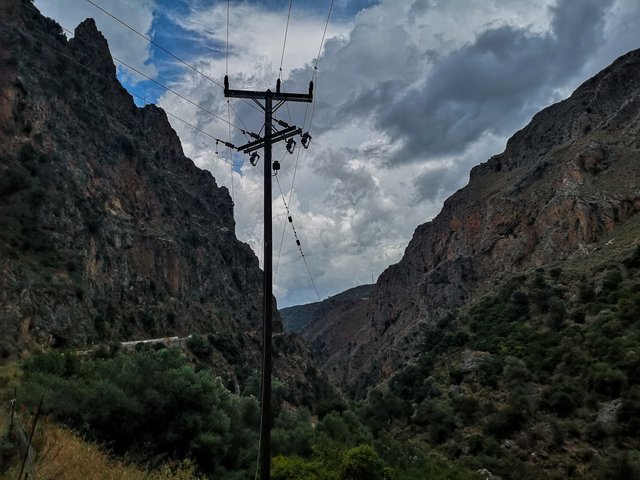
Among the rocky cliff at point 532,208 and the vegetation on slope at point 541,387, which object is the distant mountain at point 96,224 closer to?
the vegetation on slope at point 541,387

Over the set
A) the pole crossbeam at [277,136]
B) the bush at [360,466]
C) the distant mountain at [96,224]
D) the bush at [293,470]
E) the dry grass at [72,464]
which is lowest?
the bush at [360,466]

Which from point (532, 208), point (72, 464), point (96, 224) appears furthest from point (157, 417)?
point (532, 208)

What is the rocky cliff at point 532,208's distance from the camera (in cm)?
6097

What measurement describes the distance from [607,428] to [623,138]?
52.1 metres

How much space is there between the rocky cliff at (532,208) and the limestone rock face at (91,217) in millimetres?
39691

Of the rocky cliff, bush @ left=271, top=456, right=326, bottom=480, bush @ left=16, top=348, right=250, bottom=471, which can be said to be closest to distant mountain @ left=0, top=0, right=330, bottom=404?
bush @ left=16, top=348, right=250, bottom=471

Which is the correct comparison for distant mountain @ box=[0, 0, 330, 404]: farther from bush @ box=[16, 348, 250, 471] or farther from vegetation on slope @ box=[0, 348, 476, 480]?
bush @ box=[16, 348, 250, 471]

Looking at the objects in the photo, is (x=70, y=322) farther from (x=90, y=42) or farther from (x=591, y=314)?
(x=90, y=42)

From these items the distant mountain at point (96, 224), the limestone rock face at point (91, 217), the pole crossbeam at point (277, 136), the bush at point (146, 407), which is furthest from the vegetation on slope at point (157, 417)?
the distant mountain at point (96, 224)

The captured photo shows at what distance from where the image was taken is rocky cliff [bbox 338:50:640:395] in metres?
61.0

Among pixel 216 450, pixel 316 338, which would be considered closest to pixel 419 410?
pixel 216 450

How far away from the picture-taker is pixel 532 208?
247 ft

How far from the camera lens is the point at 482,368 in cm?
4462

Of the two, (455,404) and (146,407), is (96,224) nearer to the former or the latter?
(455,404)
